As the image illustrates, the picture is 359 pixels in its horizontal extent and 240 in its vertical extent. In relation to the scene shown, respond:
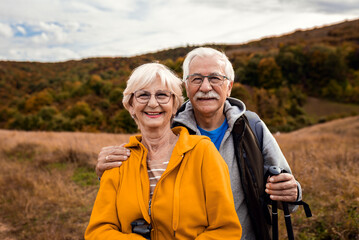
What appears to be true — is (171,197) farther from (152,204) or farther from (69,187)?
(69,187)

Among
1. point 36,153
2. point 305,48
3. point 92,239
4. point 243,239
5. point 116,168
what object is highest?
point 305,48

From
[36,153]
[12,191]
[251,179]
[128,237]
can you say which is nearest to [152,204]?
[128,237]

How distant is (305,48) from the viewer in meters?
61.3

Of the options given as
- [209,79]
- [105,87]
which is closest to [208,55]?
[209,79]

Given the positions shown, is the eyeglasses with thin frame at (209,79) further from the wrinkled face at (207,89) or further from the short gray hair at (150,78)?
the short gray hair at (150,78)

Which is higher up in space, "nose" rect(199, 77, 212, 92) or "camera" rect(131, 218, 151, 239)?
"nose" rect(199, 77, 212, 92)

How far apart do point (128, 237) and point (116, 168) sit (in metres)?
0.42

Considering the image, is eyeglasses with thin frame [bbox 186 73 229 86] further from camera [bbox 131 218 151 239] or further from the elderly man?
camera [bbox 131 218 151 239]

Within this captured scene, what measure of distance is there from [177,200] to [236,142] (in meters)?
0.74

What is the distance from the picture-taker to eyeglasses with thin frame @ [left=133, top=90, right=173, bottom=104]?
1.67 m

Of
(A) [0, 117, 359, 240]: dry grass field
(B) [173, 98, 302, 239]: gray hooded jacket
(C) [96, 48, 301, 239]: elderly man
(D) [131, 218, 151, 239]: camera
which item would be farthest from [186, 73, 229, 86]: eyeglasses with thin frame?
(A) [0, 117, 359, 240]: dry grass field

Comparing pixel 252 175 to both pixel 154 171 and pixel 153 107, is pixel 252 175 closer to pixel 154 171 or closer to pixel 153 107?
pixel 154 171

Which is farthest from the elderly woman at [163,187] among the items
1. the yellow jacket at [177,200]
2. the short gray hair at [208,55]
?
the short gray hair at [208,55]

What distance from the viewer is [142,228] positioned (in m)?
1.47
